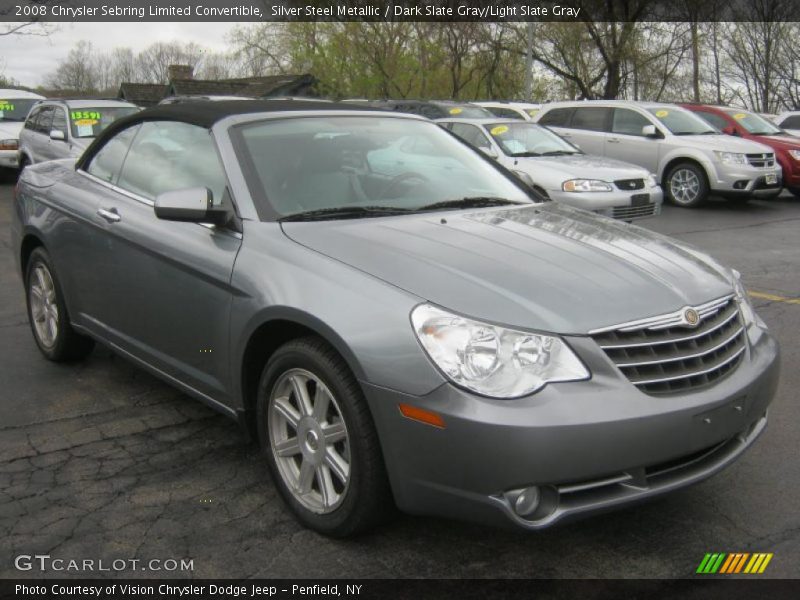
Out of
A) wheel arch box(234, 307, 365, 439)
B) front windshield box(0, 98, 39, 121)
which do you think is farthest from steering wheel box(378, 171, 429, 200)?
front windshield box(0, 98, 39, 121)

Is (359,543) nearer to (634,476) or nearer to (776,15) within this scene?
(634,476)

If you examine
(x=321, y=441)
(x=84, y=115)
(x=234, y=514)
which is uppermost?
(x=84, y=115)

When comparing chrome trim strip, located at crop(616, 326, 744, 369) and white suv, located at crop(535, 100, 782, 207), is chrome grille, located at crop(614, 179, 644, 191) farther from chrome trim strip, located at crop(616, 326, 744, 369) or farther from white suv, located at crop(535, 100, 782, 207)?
chrome trim strip, located at crop(616, 326, 744, 369)

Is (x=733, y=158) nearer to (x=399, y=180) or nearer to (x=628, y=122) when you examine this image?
(x=628, y=122)

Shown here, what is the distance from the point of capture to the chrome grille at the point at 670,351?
8.84 ft

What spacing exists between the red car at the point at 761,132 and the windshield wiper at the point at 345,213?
510 inches

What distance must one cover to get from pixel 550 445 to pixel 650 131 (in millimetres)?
12426

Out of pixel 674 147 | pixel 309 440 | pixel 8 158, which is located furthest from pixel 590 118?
pixel 309 440

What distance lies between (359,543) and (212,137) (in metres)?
1.93

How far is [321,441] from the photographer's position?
303 centimetres

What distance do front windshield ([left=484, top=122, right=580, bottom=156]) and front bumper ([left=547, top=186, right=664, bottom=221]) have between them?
125 centimetres

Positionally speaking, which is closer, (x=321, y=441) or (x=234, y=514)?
(x=321, y=441)

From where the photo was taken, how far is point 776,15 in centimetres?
3662

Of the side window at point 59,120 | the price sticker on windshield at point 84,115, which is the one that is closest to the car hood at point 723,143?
the price sticker on windshield at point 84,115
